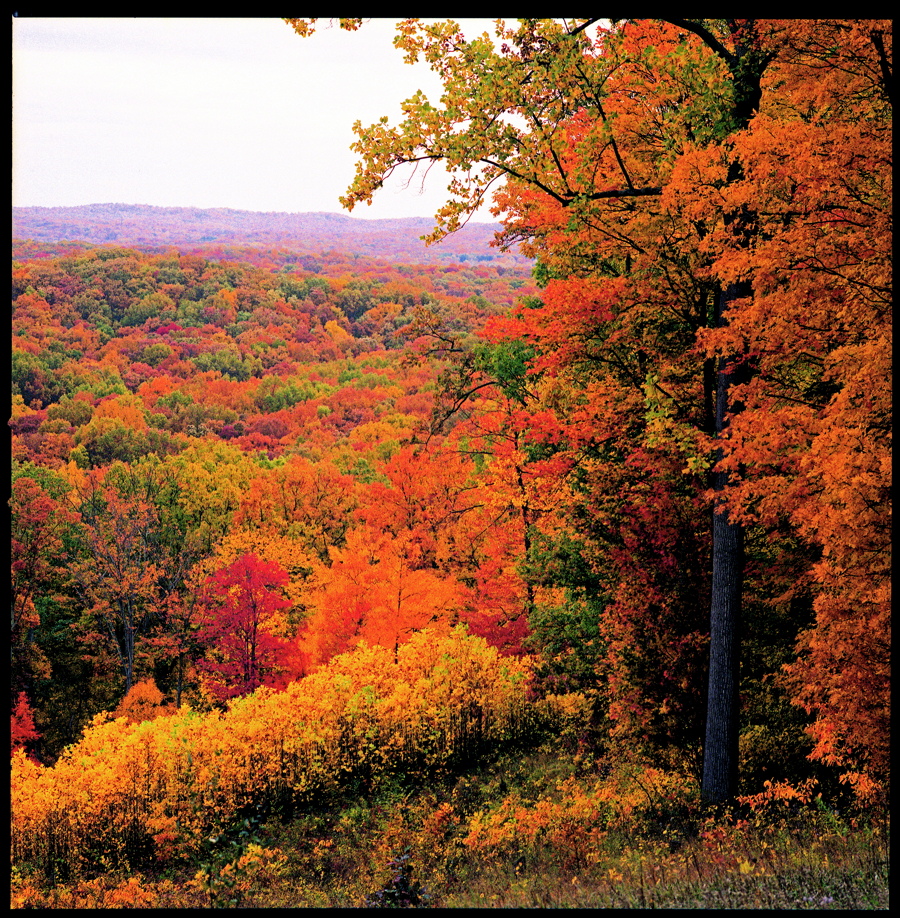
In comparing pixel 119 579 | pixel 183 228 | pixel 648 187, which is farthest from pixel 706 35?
pixel 183 228

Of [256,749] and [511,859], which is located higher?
[511,859]

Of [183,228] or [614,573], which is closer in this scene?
[614,573]

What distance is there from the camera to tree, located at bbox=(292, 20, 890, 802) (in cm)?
713

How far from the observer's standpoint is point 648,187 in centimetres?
987

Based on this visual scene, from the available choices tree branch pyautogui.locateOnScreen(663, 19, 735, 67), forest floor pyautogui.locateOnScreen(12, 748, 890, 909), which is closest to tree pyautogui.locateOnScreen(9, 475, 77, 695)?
forest floor pyautogui.locateOnScreen(12, 748, 890, 909)

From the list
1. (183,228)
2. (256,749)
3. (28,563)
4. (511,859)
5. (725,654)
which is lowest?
(28,563)

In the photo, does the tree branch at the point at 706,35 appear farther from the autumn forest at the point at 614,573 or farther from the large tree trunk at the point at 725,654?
the large tree trunk at the point at 725,654

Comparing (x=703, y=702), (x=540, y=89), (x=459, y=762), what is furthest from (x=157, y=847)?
(x=540, y=89)

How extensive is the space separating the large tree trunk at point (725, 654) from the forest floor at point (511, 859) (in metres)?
0.68

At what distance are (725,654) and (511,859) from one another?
3.70 m

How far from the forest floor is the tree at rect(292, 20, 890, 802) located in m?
1.96

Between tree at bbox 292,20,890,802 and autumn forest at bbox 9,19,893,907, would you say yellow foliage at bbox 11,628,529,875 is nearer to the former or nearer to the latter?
autumn forest at bbox 9,19,893,907

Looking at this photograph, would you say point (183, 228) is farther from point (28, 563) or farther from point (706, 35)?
point (706, 35)
